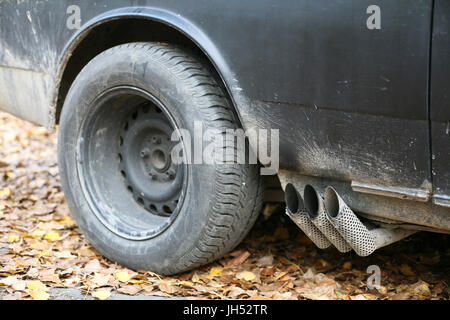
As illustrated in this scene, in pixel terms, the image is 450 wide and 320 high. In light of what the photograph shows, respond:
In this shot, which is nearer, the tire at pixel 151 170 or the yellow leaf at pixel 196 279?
the tire at pixel 151 170

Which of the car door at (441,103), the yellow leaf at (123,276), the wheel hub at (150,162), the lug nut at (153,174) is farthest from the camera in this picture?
the lug nut at (153,174)

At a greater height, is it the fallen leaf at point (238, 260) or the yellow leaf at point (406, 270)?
the fallen leaf at point (238, 260)

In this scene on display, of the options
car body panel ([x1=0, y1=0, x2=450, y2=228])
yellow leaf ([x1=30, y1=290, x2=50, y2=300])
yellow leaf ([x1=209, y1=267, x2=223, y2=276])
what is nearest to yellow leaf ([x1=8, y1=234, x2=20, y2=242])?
yellow leaf ([x1=30, y1=290, x2=50, y2=300])

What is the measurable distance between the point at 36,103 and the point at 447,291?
2.35 meters

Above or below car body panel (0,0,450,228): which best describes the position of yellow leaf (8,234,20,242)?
below

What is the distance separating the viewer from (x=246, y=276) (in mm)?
2863

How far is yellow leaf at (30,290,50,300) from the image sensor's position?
2.51 m

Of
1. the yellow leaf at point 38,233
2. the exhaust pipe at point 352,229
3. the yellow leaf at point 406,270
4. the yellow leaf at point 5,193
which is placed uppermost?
the exhaust pipe at point 352,229

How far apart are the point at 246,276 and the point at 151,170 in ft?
2.37

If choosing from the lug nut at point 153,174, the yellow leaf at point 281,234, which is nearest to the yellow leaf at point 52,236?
the lug nut at point 153,174

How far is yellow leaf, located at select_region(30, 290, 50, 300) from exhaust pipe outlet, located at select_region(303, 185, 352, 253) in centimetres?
118

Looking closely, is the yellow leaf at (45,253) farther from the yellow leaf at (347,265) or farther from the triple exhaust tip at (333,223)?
the yellow leaf at (347,265)

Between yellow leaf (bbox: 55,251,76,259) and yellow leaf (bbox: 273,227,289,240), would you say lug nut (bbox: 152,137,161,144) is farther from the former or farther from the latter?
yellow leaf (bbox: 273,227,289,240)

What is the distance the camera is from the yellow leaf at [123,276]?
278 cm
